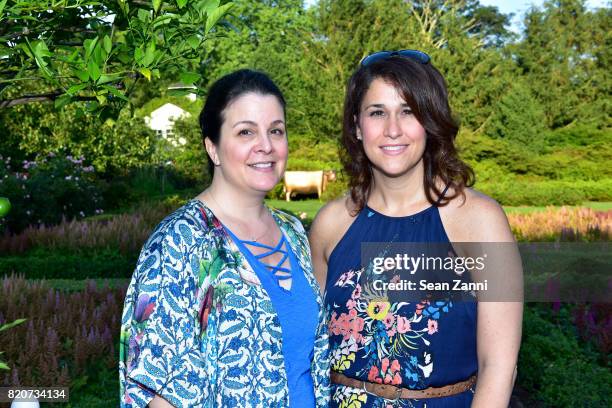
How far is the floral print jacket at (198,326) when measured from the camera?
2.30 m

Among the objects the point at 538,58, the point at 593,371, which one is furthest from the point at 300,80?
the point at 593,371

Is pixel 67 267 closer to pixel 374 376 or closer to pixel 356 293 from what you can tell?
pixel 356 293

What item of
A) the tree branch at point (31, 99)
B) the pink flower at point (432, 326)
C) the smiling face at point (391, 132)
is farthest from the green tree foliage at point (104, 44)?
the pink flower at point (432, 326)

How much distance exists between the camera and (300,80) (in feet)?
120

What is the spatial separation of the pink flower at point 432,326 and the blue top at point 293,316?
45 centimetres

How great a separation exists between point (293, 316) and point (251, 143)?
2.19 ft

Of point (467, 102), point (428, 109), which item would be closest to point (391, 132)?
point (428, 109)

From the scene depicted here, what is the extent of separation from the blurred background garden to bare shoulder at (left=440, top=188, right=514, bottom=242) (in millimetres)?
1127

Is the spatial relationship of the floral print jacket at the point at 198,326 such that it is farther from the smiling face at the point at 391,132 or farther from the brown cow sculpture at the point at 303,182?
the brown cow sculpture at the point at 303,182

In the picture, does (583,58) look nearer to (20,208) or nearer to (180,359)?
(20,208)

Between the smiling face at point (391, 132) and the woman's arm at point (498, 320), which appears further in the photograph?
the smiling face at point (391, 132)

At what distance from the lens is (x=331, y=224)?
10.7ft

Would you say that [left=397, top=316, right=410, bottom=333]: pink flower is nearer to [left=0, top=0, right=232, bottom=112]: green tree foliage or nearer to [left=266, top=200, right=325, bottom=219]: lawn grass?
[left=0, top=0, right=232, bottom=112]: green tree foliage

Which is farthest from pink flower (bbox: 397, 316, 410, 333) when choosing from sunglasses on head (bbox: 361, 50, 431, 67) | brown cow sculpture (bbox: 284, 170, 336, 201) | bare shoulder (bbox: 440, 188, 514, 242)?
brown cow sculpture (bbox: 284, 170, 336, 201)
